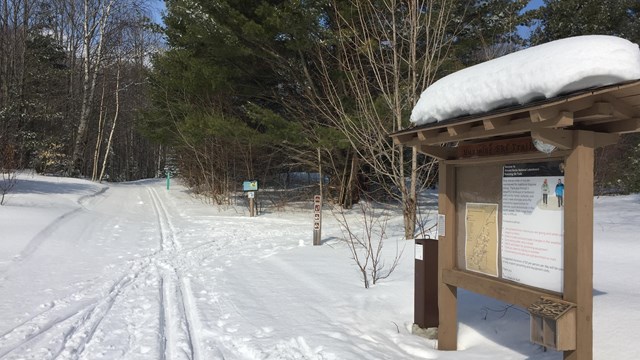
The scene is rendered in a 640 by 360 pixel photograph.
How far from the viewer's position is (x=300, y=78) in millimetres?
16094

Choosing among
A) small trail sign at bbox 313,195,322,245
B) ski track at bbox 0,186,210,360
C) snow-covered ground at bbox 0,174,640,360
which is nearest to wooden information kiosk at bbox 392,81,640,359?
snow-covered ground at bbox 0,174,640,360

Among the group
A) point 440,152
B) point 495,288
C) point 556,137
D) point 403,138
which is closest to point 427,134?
point 440,152

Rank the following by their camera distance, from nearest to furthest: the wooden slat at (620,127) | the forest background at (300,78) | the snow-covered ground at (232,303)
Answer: the wooden slat at (620,127) → the snow-covered ground at (232,303) → the forest background at (300,78)

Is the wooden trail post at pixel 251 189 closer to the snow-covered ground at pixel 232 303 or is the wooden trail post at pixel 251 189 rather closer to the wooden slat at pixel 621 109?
the snow-covered ground at pixel 232 303

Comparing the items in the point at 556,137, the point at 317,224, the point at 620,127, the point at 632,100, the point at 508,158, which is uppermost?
the point at 632,100

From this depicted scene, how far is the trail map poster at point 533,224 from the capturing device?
11.5 feet

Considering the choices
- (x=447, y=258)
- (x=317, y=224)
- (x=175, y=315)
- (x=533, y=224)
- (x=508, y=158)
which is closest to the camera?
(x=533, y=224)

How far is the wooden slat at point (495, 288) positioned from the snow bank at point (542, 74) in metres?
1.43

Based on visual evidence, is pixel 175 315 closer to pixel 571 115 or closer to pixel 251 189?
pixel 571 115

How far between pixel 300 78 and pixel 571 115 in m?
13.5

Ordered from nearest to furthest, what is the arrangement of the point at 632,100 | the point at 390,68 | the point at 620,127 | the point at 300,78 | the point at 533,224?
the point at 632,100, the point at 620,127, the point at 533,224, the point at 390,68, the point at 300,78

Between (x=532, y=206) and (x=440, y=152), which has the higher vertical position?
(x=440, y=152)

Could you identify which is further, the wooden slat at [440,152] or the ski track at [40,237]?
the ski track at [40,237]

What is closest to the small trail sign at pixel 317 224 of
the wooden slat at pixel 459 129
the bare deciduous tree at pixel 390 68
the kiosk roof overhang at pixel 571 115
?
the bare deciduous tree at pixel 390 68
